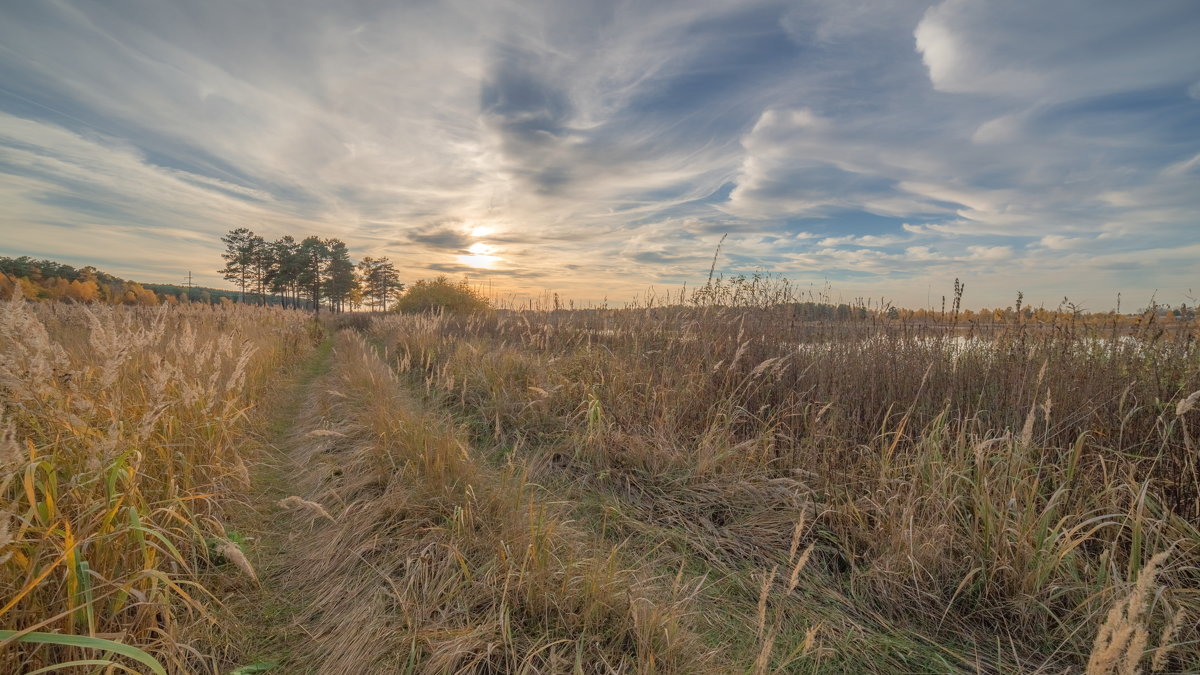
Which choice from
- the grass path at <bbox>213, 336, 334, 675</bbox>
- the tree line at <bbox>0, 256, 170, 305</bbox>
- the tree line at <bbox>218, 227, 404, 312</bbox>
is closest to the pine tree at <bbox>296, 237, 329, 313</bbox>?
the tree line at <bbox>218, 227, 404, 312</bbox>

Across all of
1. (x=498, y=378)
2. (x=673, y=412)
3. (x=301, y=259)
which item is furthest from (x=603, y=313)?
(x=301, y=259)

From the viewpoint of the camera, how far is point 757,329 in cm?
644

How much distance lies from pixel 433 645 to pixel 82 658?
1269mm

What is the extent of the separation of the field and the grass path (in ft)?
0.06

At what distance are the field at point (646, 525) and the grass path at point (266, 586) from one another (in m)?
0.02

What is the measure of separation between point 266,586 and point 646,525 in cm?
236

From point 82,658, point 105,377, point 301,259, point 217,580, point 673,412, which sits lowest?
point 217,580

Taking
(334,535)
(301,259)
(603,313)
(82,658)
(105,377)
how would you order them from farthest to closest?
(301,259) → (603,313) → (334,535) → (105,377) → (82,658)

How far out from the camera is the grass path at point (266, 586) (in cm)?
222

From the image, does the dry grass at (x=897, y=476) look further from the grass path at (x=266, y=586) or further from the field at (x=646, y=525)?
the grass path at (x=266, y=586)

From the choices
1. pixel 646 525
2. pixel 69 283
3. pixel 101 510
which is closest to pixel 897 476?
pixel 646 525

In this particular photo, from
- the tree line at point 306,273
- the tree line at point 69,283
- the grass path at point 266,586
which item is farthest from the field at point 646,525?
the tree line at point 306,273

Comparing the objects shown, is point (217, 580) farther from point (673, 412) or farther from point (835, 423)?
point (835, 423)

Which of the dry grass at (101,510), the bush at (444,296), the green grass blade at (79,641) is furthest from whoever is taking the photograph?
the bush at (444,296)
